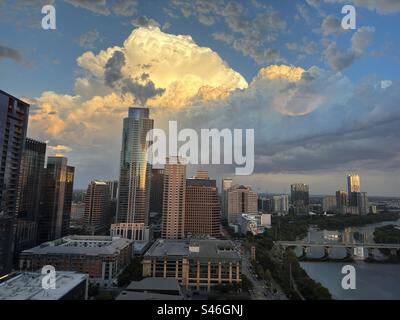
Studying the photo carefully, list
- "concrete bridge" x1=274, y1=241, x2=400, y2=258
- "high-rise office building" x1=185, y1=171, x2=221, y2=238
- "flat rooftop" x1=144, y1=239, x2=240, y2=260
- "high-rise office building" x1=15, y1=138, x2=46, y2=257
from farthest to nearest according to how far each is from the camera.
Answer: "high-rise office building" x1=185, y1=171, x2=221, y2=238 → "concrete bridge" x1=274, y1=241, x2=400, y2=258 → "high-rise office building" x1=15, y1=138, x2=46, y2=257 → "flat rooftop" x1=144, y1=239, x2=240, y2=260

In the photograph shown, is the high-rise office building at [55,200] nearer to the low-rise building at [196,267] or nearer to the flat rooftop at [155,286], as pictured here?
the low-rise building at [196,267]

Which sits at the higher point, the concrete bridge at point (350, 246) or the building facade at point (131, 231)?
the building facade at point (131, 231)

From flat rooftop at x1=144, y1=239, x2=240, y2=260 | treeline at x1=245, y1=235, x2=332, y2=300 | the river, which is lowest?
the river

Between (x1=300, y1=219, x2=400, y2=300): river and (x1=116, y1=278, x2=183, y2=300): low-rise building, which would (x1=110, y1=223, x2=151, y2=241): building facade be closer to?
(x1=300, y1=219, x2=400, y2=300): river

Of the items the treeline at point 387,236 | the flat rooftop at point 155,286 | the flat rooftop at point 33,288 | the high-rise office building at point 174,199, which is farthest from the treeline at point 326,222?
the flat rooftop at point 33,288

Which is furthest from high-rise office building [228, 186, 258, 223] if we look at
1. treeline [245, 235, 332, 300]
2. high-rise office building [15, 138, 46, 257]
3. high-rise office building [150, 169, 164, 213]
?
high-rise office building [15, 138, 46, 257]
